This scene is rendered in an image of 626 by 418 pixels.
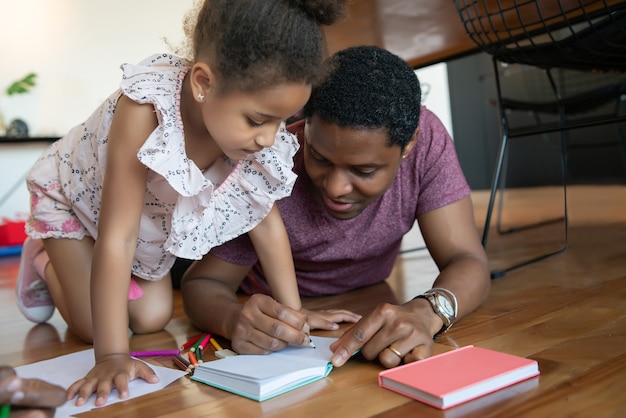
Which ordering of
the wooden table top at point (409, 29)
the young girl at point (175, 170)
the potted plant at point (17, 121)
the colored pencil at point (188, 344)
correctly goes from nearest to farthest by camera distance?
1. the young girl at point (175, 170)
2. the colored pencil at point (188, 344)
3. the wooden table top at point (409, 29)
4. the potted plant at point (17, 121)

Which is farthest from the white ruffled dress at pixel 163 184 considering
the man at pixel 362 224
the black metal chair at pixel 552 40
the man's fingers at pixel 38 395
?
the black metal chair at pixel 552 40

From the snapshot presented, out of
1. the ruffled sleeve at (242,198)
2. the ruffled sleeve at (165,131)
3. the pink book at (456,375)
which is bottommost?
the pink book at (456,375)

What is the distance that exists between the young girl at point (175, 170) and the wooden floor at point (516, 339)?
0.10 metres

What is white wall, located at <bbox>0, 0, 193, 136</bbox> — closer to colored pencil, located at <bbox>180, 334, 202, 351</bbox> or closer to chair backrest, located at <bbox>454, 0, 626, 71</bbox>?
chair backrest, located at <bbox>454, 0, 626, 71</bbox>

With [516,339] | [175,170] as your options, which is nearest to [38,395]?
[175,170]

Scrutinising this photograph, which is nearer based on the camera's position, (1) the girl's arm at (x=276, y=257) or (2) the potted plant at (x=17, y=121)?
(1) the girl's arm at (x=276, y=257)

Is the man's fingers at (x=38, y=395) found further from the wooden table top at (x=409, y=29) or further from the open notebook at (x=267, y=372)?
the wooden table top at (x=409, y=29)

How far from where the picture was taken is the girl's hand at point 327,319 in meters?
1.27

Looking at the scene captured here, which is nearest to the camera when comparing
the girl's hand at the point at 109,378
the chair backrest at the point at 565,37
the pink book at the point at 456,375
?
the pink book at the point at 456,375

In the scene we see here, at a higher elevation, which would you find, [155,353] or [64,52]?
[64,52]

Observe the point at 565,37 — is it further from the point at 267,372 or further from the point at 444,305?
the point at 267,372

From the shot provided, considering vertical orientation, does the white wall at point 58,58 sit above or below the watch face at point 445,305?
above

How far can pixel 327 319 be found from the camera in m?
1.28

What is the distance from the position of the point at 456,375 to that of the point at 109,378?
51 cm
